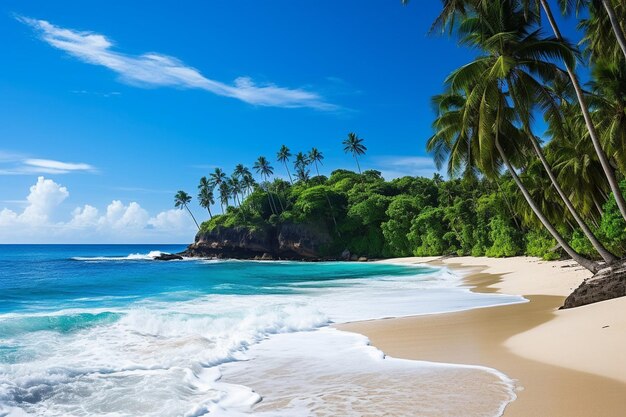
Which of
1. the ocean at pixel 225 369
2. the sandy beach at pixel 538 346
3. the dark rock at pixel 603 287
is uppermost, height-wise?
the dark rock at pixel 603 287

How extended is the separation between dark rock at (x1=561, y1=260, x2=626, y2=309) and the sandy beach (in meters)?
0.53

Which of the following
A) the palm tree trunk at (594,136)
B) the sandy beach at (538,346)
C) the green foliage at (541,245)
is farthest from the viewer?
the green foliage at (541,245)

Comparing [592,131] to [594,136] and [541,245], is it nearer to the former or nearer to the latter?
[594,136]

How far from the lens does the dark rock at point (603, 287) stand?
38.7 ft

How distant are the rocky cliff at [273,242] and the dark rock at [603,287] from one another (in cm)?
5503

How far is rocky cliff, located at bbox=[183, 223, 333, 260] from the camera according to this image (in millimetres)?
67438

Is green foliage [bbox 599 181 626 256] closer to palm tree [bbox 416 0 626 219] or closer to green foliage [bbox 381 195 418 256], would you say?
palm tree [bbox 416 0 626 219]

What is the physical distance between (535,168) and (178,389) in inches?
1114

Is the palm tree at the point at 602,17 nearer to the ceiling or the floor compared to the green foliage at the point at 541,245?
nearer to the ceiling

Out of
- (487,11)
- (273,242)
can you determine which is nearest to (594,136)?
(487,11)

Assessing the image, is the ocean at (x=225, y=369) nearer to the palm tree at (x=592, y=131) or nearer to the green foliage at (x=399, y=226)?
the palm tree at (x=592, y=131)

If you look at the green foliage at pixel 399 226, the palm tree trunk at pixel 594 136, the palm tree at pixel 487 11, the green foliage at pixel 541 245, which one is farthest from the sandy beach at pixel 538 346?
the green foliage at pixel 399 226

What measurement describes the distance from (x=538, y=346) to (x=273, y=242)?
2467 inches

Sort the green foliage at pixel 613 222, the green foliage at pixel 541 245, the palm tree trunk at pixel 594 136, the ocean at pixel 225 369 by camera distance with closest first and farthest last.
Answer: the ocean at pixel 225 369 < the palm tree trunk at pixel 594 136 < the green foliage at pixel 613 222 < the green foliage at pixel 541 245
